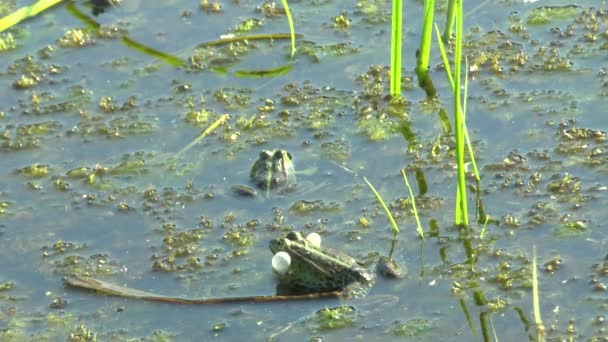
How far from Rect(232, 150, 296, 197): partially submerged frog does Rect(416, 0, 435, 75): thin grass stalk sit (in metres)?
1.44

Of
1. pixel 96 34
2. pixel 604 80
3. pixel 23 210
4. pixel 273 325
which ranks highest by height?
pixel 96 34

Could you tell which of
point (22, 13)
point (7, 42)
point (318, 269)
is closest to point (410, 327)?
point (318, 269)

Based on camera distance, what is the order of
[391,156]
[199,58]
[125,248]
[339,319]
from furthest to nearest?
[199,58] < [391,156] < [125,248] < [339,319]

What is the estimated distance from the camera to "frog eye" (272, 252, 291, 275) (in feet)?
23.4

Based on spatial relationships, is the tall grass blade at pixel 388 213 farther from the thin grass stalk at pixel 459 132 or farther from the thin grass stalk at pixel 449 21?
the thin grass stalk at pixel 449 21

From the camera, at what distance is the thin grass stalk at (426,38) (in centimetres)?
841

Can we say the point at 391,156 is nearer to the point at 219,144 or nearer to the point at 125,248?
the point at 219,144

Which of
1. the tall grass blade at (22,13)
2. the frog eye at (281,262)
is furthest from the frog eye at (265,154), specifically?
the tall grass blade at (22,13)

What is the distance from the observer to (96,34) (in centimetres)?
1005

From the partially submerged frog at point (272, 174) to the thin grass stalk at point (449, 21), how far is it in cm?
191

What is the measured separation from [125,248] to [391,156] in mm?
2030

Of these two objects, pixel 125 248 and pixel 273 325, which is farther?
pixel 125 248

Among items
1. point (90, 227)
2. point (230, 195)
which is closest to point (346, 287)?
point (230, 195)

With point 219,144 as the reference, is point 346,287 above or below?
below
